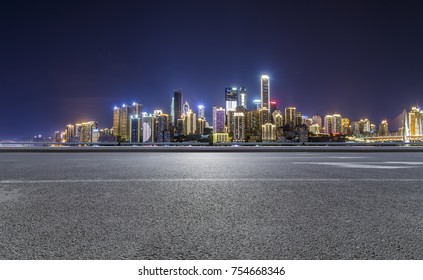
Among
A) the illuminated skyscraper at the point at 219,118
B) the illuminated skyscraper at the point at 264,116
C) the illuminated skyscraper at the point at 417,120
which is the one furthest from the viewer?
the illuminated skyscraper at the point at 219,118

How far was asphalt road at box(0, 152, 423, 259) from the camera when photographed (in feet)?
12.7

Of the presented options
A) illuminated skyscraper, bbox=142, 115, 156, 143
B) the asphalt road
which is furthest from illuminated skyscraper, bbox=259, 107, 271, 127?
the asphalt road

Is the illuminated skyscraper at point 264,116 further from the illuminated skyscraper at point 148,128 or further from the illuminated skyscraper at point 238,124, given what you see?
the illuminated skyscraper at point 148,128

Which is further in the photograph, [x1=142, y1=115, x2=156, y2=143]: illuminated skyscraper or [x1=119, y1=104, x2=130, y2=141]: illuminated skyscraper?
[x1=119, y1=104, x2=130, y2=141]: illuminated skyscraper

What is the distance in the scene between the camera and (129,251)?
12.7 feet

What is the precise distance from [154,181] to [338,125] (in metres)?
151

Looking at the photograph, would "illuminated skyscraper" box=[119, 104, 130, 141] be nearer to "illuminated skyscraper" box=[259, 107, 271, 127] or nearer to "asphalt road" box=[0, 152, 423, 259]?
"illuminated skyscraper" box=[259, 107, 271, 127]

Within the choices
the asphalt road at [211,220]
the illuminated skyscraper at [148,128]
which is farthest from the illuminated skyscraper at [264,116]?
the asphalt road at [211,220]

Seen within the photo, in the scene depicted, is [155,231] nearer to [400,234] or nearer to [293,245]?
[293,245]

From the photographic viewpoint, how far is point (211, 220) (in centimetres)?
531

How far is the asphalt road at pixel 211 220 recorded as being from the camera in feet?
12.7
